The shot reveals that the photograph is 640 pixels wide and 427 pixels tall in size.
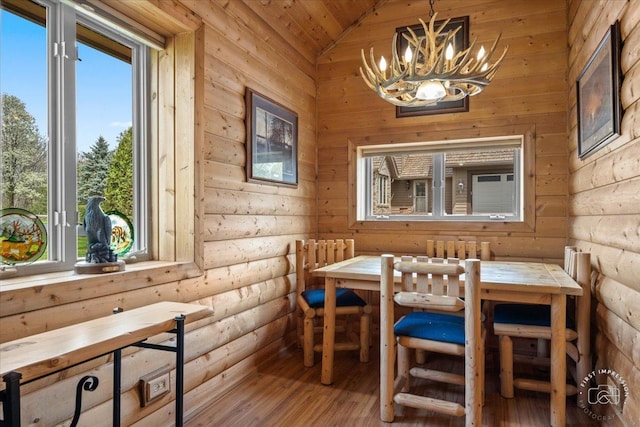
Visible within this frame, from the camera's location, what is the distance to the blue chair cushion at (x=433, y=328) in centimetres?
208

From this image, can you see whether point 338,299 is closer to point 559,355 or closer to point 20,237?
point 559,355

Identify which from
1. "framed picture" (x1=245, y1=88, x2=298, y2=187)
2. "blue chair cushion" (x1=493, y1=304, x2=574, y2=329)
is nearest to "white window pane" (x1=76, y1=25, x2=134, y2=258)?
"framed picture" (x1=245, y1=88, x2=298, y2=187)

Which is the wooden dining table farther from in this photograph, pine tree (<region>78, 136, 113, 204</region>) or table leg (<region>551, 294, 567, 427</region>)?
pine tree (<region>78, 136, 113, 204</region>)

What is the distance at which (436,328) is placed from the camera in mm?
2172

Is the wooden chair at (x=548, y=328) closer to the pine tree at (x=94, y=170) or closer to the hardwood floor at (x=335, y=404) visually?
the hardwood floor at (x=335, y=404)

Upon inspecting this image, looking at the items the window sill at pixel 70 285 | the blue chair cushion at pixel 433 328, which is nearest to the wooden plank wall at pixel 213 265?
the window sill at pixel 70 285

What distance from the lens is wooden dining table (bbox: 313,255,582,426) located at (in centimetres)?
206

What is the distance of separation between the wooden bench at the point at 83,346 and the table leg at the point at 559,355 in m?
1.76

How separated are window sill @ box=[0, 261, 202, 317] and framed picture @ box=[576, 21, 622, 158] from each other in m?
2.35

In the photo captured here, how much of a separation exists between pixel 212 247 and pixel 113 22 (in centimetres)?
130

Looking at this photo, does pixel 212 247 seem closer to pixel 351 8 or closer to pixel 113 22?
pixel 113 22

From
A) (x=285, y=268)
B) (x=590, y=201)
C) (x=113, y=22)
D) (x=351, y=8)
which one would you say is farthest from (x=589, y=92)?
(x=113, y=22)

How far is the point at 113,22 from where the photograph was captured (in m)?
1.96

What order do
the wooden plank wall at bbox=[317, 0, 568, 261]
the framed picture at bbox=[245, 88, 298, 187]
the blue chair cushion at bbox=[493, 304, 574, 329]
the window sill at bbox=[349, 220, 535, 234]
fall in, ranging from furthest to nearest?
the window sill at bbox=[349, 220, 535, 234]
the wooden plank wall at bbox=[317, 0, 568, 261]
the framed picture at bbox=[245, 88, 298, 187]
the blue chair cushion at bbox=[493, 304, 574, 329]
